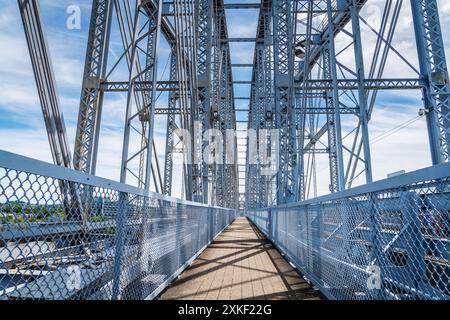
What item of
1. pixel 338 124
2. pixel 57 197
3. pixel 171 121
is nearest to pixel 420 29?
pixel 338 124

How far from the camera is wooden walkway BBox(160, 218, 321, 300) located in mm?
3496

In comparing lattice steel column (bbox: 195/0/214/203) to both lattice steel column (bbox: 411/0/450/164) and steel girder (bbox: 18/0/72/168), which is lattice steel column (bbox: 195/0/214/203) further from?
lattice steel column (bbox: 411/0/450/164)

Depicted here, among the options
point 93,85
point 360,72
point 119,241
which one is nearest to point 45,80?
point 93,85

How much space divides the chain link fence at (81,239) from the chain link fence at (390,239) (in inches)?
76.8

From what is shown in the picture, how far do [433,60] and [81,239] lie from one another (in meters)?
7.88

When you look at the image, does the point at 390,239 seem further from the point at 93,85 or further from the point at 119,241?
the point at 93,85

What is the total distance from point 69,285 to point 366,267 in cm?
222

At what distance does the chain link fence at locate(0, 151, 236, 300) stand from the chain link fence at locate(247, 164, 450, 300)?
6.40ft

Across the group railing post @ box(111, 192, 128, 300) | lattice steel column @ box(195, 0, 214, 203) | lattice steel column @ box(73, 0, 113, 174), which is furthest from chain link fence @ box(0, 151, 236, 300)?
lattice steel column @ box(195, 0, 214, 203)

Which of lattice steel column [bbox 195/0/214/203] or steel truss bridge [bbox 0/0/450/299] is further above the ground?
A: lattice steel column [bbox 195/0/214/203]

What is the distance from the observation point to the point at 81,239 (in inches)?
66.7

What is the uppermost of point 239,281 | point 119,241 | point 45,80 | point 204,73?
point 204,73

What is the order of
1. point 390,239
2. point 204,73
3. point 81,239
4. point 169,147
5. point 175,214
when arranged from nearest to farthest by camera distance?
point 81,239, point 390,239, point 175,214, point 204,73, point 169,147
